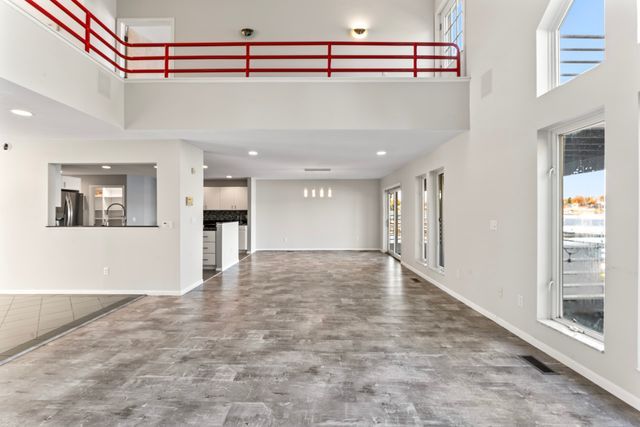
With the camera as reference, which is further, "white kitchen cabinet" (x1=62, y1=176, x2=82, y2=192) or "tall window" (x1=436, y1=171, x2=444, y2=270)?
"white kitchen cabinet" (x1=62, y1=176, x2=82, y2=192)

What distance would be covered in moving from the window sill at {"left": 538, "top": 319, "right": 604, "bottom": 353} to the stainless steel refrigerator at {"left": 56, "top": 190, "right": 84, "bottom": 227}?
22.4ft

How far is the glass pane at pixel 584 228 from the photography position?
2590 mm

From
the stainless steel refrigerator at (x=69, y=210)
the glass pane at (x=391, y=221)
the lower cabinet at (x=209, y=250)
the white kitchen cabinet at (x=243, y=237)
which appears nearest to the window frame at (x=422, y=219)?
the glass pane at (x=391, y=221)

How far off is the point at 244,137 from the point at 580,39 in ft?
13.0

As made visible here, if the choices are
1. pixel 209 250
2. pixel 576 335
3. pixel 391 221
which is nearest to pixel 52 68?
pixel 209 250

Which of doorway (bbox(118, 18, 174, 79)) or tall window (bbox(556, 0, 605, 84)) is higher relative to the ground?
doorway (bbox(118, 18, 174, 79))

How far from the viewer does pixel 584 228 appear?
2.78 metres

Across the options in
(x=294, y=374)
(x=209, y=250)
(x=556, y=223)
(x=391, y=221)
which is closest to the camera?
(x=294, y=374)

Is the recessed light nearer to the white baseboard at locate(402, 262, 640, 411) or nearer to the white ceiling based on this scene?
the white ceiling

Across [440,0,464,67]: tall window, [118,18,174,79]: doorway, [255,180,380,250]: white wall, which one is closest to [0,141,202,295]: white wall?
[118,18,174,79]: doorway

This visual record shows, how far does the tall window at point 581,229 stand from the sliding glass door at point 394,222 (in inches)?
248

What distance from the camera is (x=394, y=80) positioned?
434cm

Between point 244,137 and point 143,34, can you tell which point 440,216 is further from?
point 143,34

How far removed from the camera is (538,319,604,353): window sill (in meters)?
2.49
